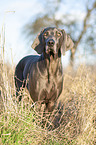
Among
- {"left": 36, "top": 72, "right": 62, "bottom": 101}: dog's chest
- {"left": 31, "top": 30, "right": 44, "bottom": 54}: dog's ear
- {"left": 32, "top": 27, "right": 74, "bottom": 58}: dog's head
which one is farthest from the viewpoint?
{"left": 31, "top": 30, "right": 44, "bottom": 54}: dog's ear

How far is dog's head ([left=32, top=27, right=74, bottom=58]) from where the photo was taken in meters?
2.83

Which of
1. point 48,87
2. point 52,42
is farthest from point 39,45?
point 48,87

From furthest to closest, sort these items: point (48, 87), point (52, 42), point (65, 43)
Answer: point (65, 43) < point (48, 87) < point (52, 42)

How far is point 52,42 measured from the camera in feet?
9.18

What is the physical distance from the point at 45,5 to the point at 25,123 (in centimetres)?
1522

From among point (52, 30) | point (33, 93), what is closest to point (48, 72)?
point (33, 93)

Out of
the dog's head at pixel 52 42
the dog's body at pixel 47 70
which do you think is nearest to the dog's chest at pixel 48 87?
the dog's body at pixel 47 70

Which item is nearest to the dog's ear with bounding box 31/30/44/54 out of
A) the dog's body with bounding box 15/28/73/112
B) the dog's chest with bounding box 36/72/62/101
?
the dog's body with bounding box 15/28/73/112

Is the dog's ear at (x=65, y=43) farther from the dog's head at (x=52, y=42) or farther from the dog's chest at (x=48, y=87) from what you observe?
the dog's chest at (x=48, y=87)

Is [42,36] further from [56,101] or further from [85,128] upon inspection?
[85,128]

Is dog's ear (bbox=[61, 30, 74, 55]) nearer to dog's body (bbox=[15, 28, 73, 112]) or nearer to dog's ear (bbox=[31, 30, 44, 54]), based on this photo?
dog's body (bbox=[15, 28, 73, 112])

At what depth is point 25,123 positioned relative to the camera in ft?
7.19

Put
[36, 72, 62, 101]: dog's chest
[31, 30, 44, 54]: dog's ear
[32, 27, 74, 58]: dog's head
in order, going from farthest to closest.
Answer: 1. [31, 30, 44, 54]: dog's ear
2. [36, 72, 62, 101]: dog's chest
3. [32, 27, 74, 58]: dog's head

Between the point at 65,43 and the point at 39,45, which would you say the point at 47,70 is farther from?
the point at 65,43
